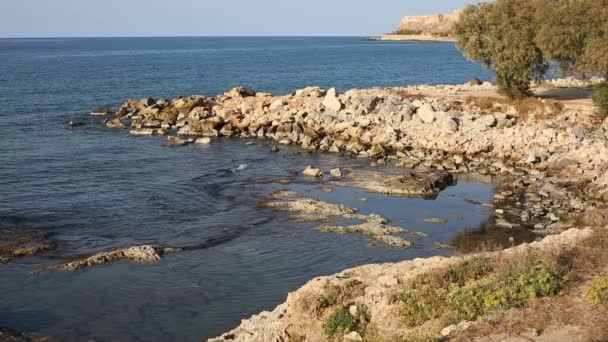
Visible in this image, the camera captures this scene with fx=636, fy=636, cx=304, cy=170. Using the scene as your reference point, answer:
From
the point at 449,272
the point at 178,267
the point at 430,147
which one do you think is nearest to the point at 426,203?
the point at 430,147

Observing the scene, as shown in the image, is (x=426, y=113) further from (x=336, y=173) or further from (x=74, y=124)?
(x=74, y=124)

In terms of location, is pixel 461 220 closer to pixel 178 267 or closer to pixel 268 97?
pixel 178 267

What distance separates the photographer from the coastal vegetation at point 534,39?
1670 inches

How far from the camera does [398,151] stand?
4478 centimetres

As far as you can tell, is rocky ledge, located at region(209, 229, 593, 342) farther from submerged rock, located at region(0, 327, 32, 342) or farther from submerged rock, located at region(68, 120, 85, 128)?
submerged rock, located at region(68, 120, 85, 128)

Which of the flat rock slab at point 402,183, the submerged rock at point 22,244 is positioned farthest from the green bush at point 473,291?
the flat rock slab at point 402,183

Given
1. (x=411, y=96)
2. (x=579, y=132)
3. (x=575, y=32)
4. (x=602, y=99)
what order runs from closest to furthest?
(x=579, y=132) → (x=575, y=32) → (x=602, y=99) → (x=411, y=96)

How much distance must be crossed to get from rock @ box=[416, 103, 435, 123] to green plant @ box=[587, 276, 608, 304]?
33.4 m

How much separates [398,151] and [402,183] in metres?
8.48

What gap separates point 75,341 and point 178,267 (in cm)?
640

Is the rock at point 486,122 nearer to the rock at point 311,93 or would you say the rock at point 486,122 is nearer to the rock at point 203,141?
the rock at point 311,93

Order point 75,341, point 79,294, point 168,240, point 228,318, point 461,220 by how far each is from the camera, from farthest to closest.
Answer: point 461,220, point 168,240, point 79,294, point 228,318, point 75,341

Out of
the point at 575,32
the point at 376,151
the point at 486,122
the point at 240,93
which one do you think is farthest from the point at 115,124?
the point at 575,32

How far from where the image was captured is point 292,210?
32.6m
